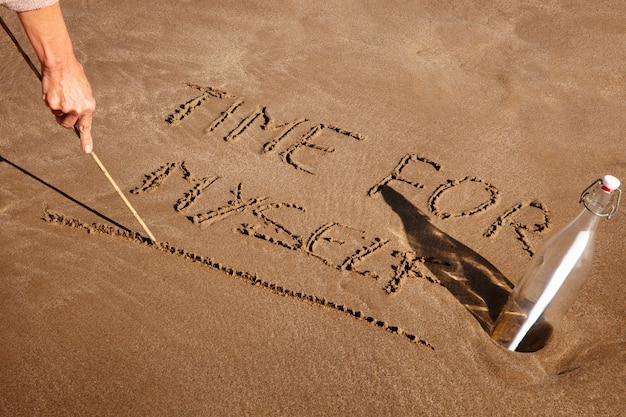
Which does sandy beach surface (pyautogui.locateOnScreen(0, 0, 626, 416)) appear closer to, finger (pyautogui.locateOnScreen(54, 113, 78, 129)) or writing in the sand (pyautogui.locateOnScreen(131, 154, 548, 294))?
writing in the sand (pyautogui.locateOnScreen(131, 154, 548, 294))

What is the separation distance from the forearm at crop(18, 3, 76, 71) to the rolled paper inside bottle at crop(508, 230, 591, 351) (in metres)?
2.05

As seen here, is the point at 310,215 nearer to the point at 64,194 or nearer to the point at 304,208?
the point at 304,208

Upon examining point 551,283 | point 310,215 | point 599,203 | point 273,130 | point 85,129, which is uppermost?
point 599,203

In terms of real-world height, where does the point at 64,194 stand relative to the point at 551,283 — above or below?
below

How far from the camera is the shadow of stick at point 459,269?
241cm

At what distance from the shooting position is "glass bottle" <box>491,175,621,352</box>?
2.06m

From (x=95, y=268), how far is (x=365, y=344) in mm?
1293

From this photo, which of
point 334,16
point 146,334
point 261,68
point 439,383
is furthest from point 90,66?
point 439,383

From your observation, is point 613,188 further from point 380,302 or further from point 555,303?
point 380,302

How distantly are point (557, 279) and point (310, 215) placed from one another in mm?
1213

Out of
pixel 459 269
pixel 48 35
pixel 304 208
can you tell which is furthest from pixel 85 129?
pixel 459 269

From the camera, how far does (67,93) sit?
6.73 feet

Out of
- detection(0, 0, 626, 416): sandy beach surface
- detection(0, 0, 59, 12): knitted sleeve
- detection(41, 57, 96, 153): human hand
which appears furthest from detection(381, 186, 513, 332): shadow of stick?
detection(0, 0, 59, 12): knitted sleeve

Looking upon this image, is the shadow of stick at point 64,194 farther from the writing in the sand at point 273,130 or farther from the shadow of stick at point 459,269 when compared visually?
the shadow of stick at point 459,269
